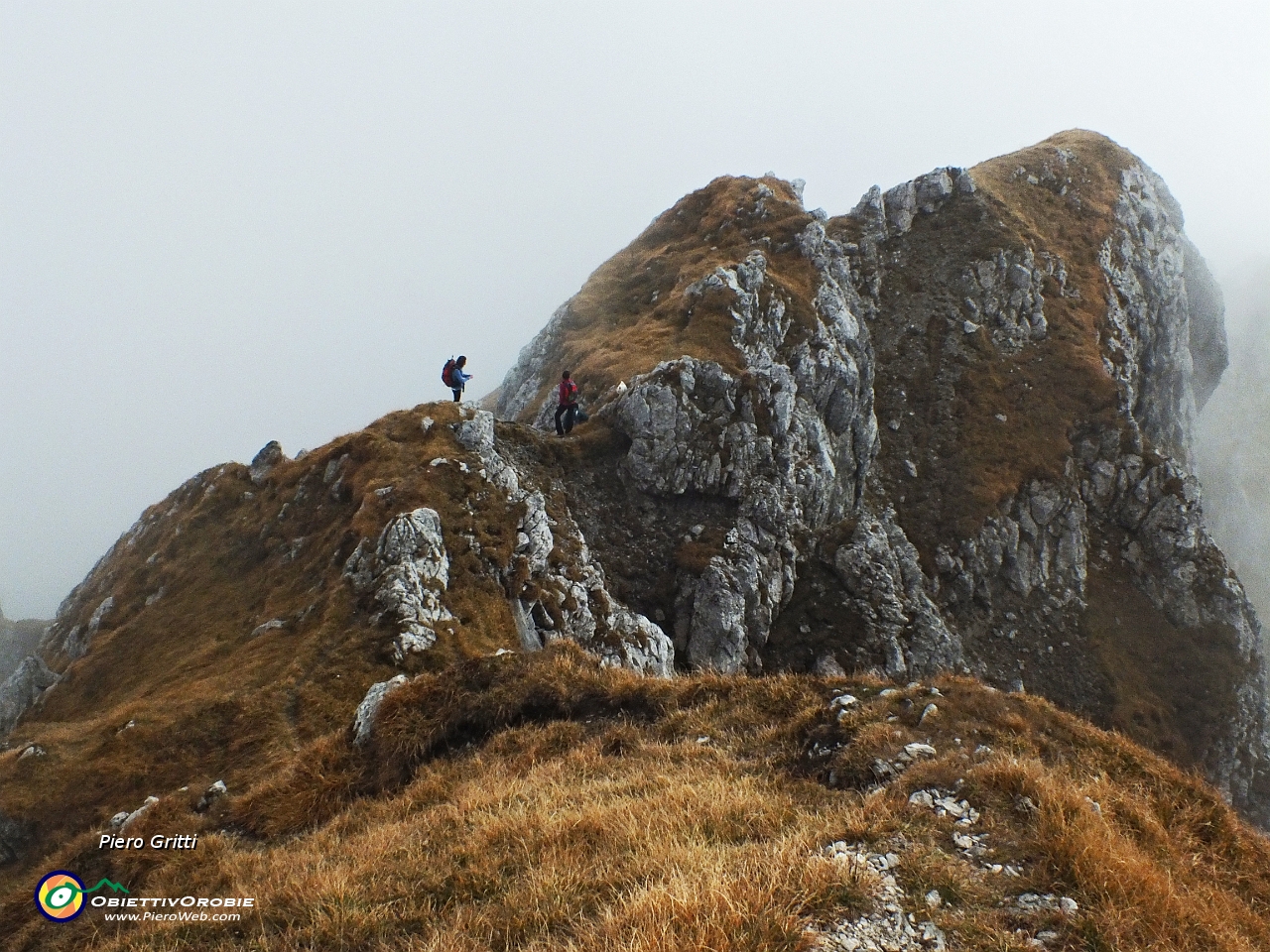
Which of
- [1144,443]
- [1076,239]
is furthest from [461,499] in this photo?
[1076,239]

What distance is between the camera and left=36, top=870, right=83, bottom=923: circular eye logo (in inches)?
374

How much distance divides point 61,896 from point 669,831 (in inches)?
388

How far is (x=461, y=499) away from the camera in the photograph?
30.8m

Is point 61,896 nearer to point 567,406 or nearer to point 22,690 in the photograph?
point 22,690

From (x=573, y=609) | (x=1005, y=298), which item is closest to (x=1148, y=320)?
(x=1005, y=298)

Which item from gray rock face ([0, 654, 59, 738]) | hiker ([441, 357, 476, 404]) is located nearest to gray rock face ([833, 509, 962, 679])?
hiker ([441, 357, 476, 404])

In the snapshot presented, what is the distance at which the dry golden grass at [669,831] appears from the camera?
6.27 metres

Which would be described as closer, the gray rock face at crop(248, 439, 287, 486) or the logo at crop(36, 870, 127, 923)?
the logo at crop(36, 870, 127, 923)

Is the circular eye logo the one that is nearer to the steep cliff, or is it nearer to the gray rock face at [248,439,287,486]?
the steep cliff

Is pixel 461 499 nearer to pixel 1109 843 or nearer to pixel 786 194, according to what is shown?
pixel 1109 843

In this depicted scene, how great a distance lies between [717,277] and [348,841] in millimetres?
51306

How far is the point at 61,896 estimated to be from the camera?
9.73 meters

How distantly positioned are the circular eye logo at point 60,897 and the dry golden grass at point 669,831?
0.26 metres

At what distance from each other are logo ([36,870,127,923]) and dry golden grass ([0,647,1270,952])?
25 cm
